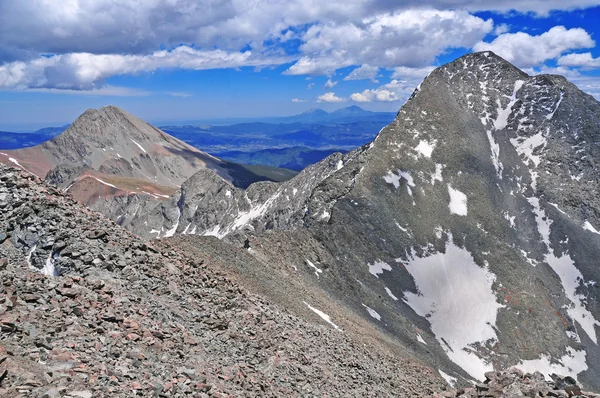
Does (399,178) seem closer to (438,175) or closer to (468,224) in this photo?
(438,175)

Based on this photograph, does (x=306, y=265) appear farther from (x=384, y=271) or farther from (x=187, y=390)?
(x=187, y=390)

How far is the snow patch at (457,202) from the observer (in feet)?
408

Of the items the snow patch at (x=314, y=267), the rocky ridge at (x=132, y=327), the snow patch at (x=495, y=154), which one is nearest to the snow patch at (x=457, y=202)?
the snow patch at (x=495, y=154)

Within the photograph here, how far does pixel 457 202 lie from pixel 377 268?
40.4 meters

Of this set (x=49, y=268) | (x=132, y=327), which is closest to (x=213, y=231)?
(x=49, y=268)

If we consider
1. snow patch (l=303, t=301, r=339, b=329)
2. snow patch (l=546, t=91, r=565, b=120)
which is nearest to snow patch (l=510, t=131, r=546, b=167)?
snow patch (l=546, t=91, r=565, b=120)

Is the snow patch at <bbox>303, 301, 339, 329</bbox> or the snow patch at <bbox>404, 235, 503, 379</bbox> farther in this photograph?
the snow patch at <bbox>404, 235, 503, 379</bbox>

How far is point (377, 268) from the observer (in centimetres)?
9694

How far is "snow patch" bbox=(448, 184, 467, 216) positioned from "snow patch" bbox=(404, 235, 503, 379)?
1110 centimetres

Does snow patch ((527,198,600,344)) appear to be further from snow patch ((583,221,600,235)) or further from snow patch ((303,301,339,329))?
snow patch ((303,301,339,329))

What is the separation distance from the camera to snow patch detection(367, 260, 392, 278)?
94.4m

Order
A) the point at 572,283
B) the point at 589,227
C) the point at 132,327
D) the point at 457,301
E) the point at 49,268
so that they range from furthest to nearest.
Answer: the point at 589,227, the point at 572,283, the point at 457,301, the point at 49,268, the point at 132,327

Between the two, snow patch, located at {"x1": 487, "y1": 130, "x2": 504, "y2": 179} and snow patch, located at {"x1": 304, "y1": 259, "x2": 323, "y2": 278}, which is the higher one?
snow patch, located at {"x1": 487, "y1": 130, "x2": 504, "y2": 179}

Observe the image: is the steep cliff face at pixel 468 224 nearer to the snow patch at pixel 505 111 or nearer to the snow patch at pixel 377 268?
the snow patch at pixel 377 268
